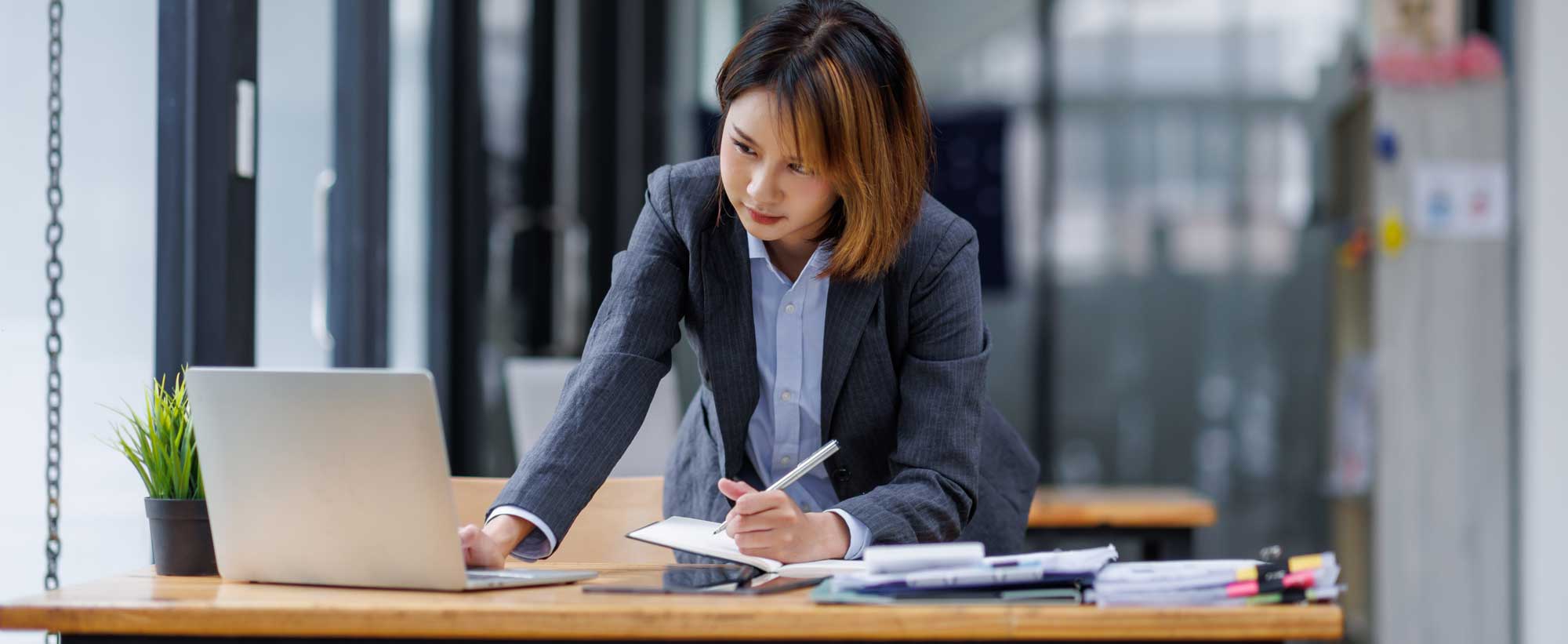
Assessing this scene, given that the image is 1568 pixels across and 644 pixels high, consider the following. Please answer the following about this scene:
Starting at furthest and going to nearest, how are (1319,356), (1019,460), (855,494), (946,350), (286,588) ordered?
1. (1319,356)
2. (1019,460)
3. (855,494)
4. (946,350)
5. (286,588)

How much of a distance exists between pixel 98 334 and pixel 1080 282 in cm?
352

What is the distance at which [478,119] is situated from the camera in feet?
12.5

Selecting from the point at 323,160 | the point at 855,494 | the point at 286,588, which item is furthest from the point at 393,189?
the point at 286,588

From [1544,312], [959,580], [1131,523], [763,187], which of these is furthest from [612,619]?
[1544,312]

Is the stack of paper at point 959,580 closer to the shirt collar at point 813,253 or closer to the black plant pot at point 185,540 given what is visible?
the shirt collar at point 813,253

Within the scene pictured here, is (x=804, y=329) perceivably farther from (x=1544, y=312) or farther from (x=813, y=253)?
(x=1544, y=312)

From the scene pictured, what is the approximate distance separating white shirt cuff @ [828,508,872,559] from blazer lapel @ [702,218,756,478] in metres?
0.24

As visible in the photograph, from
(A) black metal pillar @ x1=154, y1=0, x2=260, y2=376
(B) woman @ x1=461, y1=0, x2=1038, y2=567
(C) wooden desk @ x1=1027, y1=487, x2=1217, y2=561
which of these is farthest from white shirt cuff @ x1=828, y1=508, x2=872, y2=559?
(C) wooden desk @ x1=1027, y1=487, x2=1217, y2=561

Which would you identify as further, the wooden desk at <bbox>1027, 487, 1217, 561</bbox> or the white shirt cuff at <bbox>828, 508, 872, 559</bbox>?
the wooden desk at <bbox>1027, 487, 1217, 561</bbox>

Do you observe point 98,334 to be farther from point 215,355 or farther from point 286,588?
point 286,588

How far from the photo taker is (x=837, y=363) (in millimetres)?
1648

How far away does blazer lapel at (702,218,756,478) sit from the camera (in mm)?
1657

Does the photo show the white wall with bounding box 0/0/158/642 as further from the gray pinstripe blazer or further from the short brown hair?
the short brown hair

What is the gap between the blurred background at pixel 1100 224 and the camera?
106 inches
